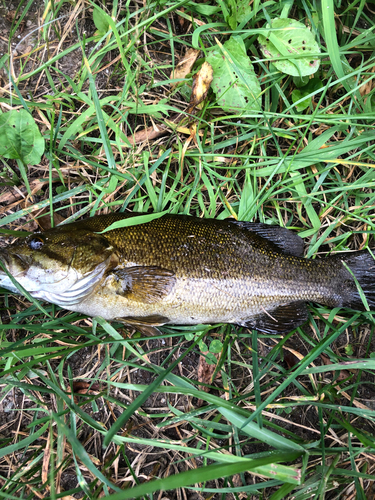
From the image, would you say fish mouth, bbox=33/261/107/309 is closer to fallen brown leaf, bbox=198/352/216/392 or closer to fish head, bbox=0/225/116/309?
fish head, bbox=0/225/116/309

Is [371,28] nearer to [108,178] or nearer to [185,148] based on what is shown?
[185,148]

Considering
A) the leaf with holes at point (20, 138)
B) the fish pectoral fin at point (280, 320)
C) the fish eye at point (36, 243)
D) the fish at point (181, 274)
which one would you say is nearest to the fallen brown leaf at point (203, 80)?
the fish at point (181, 274)

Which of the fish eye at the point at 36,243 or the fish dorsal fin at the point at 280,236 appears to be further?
the fish dorsal fin at the point at 280,236

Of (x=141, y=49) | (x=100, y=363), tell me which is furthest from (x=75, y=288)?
(x=141, y=49)

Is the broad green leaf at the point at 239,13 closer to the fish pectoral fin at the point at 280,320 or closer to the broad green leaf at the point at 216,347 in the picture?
the fish pectoral fin at the point at 280,320

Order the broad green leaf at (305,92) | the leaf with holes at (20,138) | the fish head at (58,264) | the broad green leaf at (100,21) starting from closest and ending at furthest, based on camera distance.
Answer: the fish head at (58,264), the leaf with holes at (20,138), the broad green leaf at (100,21), the broad green leaf at (305,92)

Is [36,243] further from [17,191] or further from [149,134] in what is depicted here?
[149,134]

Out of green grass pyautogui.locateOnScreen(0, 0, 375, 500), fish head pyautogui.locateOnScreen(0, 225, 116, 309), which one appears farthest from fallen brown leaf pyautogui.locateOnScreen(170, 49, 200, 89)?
fish head pyautogui.locateOnScreen(0, 225, 116, 309)
